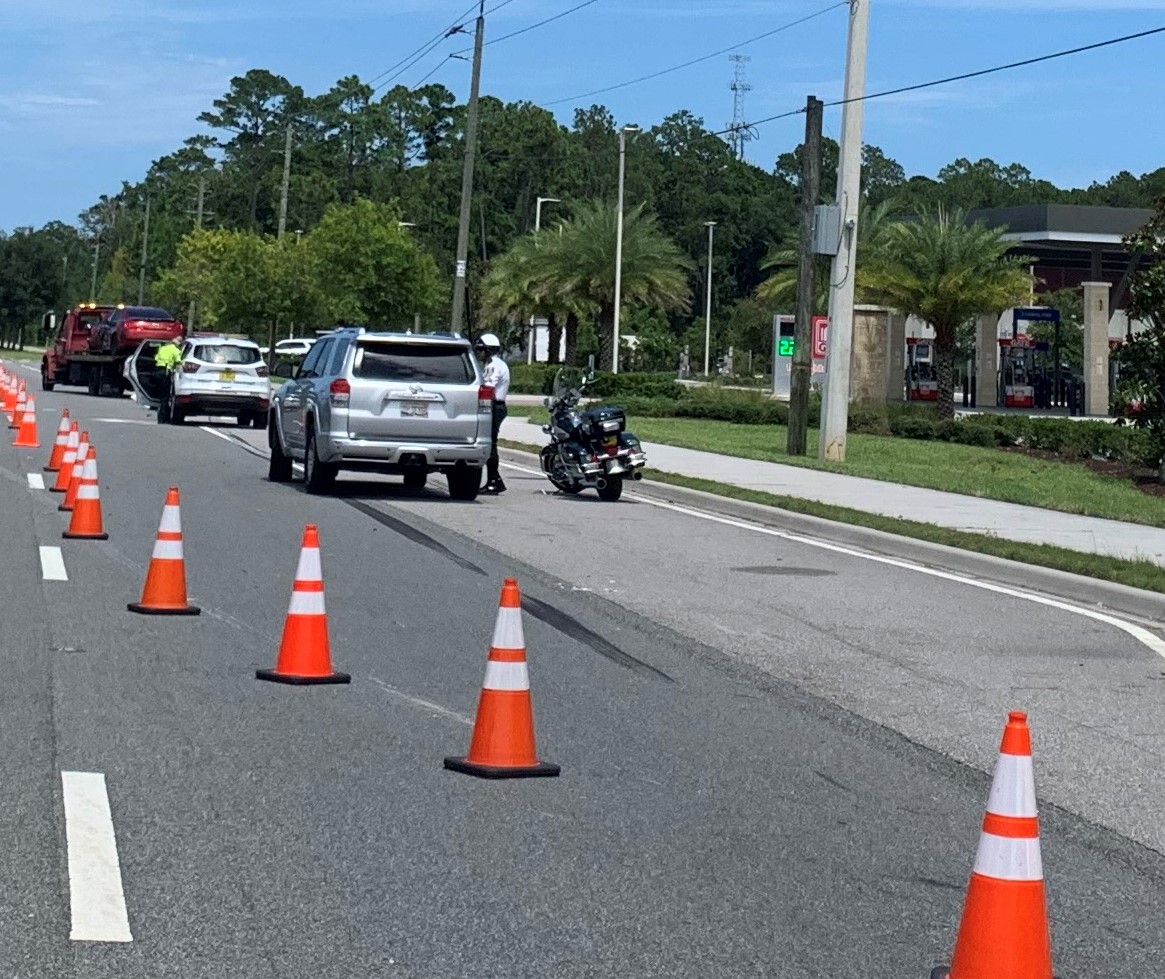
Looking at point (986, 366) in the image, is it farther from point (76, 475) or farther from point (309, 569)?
point (309, 569)

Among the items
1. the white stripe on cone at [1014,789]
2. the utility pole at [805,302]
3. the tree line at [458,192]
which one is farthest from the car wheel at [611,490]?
the tree line at [458,192]

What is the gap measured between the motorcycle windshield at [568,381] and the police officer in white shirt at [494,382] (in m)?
0.63

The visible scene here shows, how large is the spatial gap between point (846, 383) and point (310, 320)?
173 ft

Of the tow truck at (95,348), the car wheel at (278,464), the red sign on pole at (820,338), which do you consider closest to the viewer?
the car wheel at (278,464)

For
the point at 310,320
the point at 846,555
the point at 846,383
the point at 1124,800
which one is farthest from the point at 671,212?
the point at 1124,800

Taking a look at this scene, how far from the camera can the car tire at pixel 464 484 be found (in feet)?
74.2

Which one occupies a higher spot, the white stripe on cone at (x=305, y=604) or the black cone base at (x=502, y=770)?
the white stripe on cone at (x=305, y=604)

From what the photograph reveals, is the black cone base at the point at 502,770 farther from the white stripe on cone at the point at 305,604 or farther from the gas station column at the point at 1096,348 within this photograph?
the gas station column at the point at 1096,348

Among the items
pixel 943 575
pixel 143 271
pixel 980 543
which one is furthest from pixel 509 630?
pixel 143 271

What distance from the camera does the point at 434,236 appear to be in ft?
398

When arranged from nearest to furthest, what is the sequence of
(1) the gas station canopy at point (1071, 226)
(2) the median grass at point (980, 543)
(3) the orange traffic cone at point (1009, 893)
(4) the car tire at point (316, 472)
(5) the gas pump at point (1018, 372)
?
(3) the orange traffic cone at point (1009, 893)
(2) the median grass at point (980, 543)
(4) the car tire at point (316, 472)
(5) the gas pump at point (1018, 372)
(1) the gas station canopy at point (1071, 226)

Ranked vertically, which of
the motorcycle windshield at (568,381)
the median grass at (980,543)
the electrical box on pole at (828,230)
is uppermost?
the electrical box on pole at (828,230)

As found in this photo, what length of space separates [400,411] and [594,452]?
240 cm

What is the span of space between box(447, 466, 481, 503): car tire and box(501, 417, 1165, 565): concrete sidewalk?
338 centimetres
